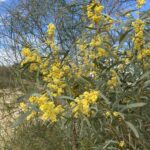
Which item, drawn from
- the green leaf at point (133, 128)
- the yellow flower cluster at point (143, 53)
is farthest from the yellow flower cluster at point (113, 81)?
the green leaf at point (133, 128)

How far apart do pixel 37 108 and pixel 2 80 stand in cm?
566

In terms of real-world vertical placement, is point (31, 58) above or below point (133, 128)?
above

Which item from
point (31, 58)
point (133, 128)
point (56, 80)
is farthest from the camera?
point (31, 58)

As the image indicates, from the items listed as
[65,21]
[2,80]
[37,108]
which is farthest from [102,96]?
[2,80]

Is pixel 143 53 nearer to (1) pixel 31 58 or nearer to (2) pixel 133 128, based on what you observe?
(2) pixel 133 128

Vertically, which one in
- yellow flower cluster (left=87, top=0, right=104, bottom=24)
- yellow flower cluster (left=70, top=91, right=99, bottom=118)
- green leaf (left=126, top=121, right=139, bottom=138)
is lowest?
green leaf (left=126, top=121, right=139, bottom=138)

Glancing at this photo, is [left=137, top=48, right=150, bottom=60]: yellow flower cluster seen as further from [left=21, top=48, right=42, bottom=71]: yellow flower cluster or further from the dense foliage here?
[left=21, top=48, right=42, bottom=71]: yellow flower cluster

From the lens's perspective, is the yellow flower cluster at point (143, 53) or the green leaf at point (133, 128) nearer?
the green leaf at point (133, 128)

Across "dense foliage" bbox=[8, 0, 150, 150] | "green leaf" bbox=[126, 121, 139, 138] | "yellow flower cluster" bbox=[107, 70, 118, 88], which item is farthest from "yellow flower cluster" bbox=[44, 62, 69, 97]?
"green leaf" bbox=[126, 121, 139, 138]

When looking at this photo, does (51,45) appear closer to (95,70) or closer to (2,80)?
(95,70)

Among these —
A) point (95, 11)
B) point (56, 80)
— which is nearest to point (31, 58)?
point (56, 80)

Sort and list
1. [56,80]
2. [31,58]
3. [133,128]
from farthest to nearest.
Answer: [31,58] < [56,80] < [133,128]

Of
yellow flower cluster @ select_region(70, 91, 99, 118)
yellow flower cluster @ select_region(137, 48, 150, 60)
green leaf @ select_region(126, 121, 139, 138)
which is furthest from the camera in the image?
yellow flower cluster @ select_region(137, 48, 150, 60)

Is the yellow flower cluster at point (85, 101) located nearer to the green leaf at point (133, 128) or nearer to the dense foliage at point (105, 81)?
the dense foliage at point (105, 81)
